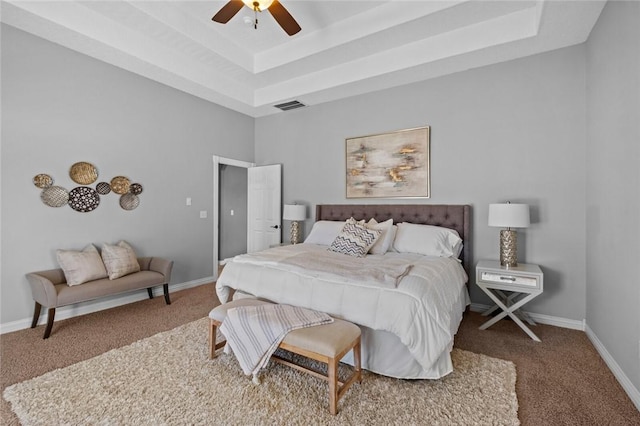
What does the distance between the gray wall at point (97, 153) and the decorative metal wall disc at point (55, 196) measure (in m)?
0.06

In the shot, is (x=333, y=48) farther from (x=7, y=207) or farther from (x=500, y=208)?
(x=7, y=207)

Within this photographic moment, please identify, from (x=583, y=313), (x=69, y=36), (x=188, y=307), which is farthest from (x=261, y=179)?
(x=583, y=313)

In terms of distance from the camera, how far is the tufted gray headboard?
3371 millimetres

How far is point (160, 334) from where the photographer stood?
269cm

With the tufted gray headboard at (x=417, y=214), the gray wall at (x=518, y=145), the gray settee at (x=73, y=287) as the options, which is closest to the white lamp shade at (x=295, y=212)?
the tufted gray headboard at (x=417, y=214)

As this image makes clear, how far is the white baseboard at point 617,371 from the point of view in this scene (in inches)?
70.2

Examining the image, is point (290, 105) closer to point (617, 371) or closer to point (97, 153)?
point (97, 153)

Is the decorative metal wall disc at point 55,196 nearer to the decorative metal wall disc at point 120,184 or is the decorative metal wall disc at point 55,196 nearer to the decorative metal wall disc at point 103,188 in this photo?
the decorative metal wall disc at point 103,188

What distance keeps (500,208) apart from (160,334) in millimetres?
3421

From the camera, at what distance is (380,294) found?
1983mm

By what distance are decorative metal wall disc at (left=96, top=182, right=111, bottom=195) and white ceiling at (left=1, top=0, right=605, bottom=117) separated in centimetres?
141

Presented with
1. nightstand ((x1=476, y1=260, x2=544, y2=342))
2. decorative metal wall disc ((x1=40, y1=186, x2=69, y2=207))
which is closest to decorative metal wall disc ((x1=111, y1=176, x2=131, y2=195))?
decorative metal wall disc ((x1=40, y1=186, x2=69, y2=207))

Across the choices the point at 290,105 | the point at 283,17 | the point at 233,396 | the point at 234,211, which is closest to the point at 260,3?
the point at 283,17

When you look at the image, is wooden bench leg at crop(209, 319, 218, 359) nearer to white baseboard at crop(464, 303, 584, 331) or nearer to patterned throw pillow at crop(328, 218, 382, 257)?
patterned throw pillow at crop(328, 218, 382, 257)
